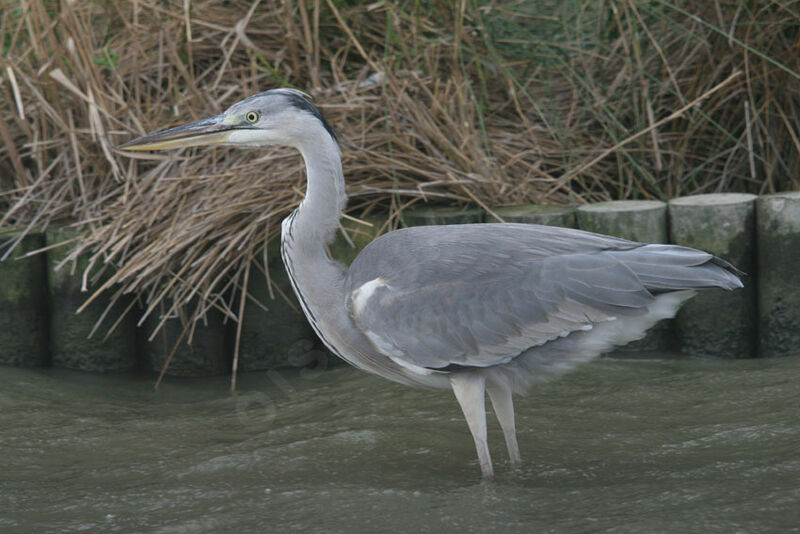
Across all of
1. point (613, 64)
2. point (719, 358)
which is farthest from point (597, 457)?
point (613, 64)

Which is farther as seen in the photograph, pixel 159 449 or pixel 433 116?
pixel 433 116

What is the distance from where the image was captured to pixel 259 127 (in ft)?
12.1

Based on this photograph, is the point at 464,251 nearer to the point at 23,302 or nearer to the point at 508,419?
the point at 508,419

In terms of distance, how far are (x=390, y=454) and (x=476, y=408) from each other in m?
0.49

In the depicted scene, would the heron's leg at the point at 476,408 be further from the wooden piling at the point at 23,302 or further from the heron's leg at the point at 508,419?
the wooden piling at the point at 23,302

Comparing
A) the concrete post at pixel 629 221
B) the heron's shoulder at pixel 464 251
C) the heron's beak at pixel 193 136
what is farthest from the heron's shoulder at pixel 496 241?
the concrete post at pixel 629 221

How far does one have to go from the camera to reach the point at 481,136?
5391 mm

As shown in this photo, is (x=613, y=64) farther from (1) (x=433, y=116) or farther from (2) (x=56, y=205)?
(2) (x=56, y=205)

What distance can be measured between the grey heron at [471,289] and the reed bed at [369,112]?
109 centimetres

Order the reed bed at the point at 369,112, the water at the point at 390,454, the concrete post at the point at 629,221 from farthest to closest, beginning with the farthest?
the reed bed at the point at 369,112 → the concrete post at the point at 629,221 → the water at the point at 390,454

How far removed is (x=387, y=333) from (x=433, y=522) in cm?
74

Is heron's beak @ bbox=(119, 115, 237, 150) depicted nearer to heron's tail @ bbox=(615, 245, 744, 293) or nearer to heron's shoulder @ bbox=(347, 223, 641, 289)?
heron's shoulder @ bbox=(347, 223, 641, 289)

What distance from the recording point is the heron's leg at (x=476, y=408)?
3.37 meters


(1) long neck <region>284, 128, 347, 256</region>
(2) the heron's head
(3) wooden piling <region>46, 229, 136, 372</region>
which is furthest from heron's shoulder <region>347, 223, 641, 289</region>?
(3) wooden piling <region>46, 229, 136, 372</region>
